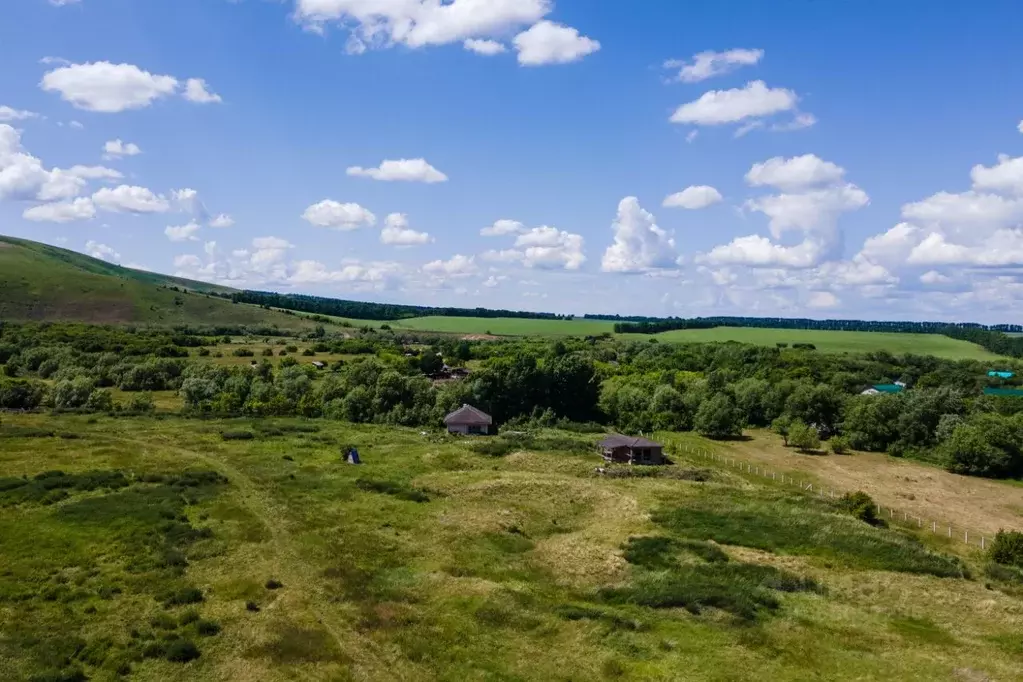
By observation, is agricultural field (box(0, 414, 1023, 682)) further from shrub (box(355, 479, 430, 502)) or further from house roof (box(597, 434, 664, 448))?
house roof (box(597, 434, 664, 448))

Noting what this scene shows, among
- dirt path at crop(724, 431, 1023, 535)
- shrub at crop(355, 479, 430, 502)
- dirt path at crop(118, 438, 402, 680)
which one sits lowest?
dirt path at crop(724, 431, 1023, 535)

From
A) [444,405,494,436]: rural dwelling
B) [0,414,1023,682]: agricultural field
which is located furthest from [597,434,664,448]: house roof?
[444,405,494,436]: rural dwelling

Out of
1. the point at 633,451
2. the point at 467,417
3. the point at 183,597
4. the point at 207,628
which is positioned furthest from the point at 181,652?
the point at 467,417

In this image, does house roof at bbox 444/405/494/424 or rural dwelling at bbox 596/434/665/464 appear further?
house roof at bbox 444/405/494/424

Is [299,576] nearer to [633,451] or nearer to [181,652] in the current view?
[181,652]

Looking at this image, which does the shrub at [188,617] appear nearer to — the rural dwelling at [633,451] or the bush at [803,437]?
the rural dwelling at [633,451]

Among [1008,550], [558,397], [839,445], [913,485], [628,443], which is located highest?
[558,397]
